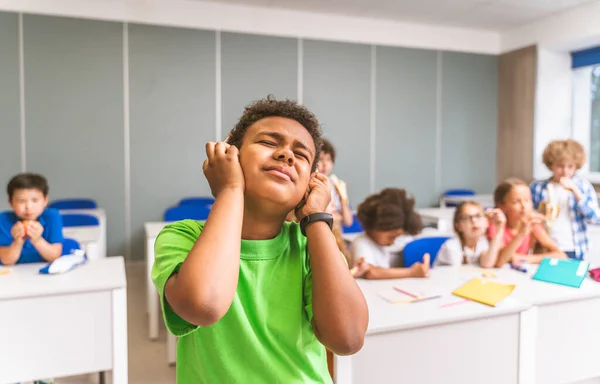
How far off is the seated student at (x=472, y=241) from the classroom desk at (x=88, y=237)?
2.11 metres

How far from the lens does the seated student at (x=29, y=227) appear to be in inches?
83.5

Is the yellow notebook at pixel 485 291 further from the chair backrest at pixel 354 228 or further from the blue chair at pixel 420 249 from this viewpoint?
the chair backrest at pixel 354 228

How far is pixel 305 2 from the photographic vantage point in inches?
181

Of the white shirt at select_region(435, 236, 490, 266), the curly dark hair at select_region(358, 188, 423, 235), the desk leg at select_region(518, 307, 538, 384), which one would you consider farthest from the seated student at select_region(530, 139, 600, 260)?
the desk leg at select_region(518, 307, 538, 384)

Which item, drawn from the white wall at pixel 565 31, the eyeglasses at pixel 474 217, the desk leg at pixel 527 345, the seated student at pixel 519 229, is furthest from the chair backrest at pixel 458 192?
the desk leg at pixel 527 345

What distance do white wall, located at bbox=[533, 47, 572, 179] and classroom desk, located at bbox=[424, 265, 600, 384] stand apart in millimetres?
4088

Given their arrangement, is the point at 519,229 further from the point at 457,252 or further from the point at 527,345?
the point at 527,345

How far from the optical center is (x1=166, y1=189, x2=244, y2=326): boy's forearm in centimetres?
67

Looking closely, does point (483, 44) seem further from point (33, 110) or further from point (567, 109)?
point (33, 110)

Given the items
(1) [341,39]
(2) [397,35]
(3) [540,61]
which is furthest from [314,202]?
(3) [540,61]

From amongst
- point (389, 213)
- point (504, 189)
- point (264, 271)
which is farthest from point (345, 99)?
point (264, 271)

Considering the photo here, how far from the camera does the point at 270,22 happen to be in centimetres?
482

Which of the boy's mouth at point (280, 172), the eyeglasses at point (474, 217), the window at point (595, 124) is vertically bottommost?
the eyeglasses at point (474, 217)

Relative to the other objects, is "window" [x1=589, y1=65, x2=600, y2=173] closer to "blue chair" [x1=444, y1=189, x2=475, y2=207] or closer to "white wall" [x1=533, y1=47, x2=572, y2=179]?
"white wall" [x1=533, y1=47, x2=572, y2=179]
